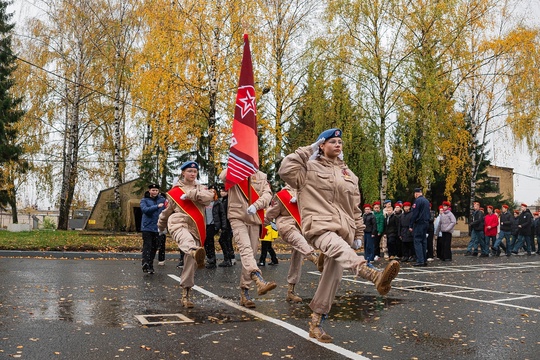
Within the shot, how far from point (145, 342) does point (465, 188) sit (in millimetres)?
30786

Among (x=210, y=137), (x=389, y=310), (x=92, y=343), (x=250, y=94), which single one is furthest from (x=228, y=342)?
(x=210, y=137)

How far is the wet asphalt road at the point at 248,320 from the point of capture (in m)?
5.41

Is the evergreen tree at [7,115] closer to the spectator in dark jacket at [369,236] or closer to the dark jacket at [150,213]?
the dark jacket at [150,213]

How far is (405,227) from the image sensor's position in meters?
18.0

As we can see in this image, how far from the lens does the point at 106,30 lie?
1228 inches

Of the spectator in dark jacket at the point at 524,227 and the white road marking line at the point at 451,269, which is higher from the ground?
the spectator in dark jacket at the point at 524,227

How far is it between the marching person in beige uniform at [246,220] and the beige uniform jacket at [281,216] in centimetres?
28

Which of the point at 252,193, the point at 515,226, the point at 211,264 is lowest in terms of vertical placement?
the point at 211,264

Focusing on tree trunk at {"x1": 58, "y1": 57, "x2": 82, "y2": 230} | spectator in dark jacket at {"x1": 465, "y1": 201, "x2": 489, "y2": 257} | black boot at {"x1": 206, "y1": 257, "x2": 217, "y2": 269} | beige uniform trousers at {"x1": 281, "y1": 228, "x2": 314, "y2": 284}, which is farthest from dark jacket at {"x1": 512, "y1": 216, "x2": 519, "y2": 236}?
tree trunk at {"x1": 58, "y1": 57, "x2": 82, "y2": 230}

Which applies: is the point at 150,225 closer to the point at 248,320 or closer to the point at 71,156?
the point at 248,320

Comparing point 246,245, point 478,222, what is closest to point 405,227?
point 478,222

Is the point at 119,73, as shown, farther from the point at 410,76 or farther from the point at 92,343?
the point at 92,343

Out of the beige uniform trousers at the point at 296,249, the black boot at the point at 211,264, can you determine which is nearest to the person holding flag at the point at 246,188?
the beige uniform trousers at the point at 296,249

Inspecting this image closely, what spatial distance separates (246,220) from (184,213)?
0.91 m
